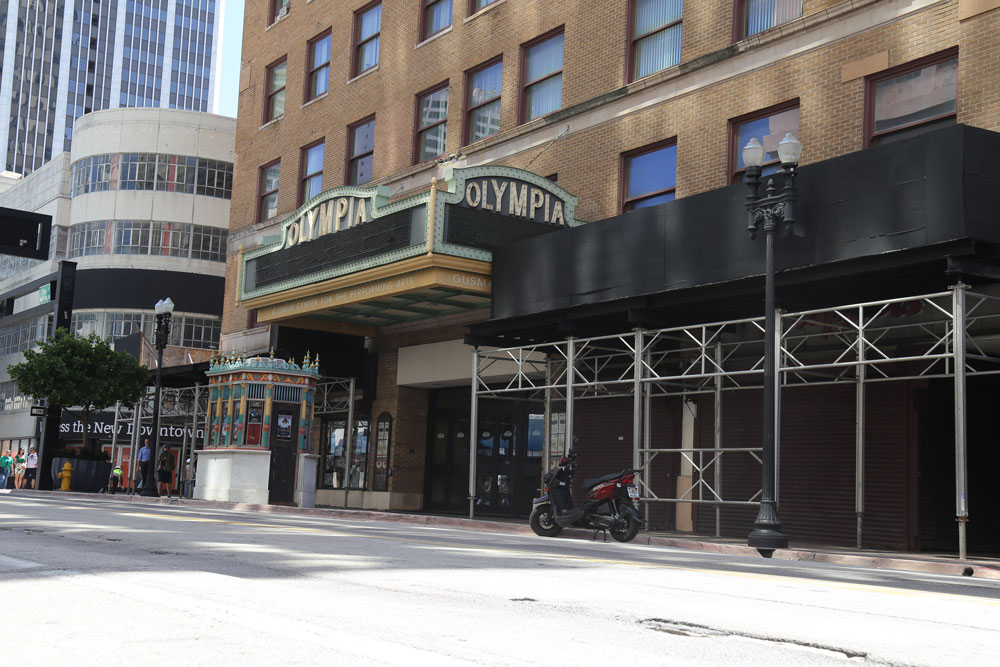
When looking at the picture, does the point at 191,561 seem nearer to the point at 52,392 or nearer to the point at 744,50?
the point at 744,50

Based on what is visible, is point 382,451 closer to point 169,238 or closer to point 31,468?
point 31,468

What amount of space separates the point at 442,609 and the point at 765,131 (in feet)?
52.1

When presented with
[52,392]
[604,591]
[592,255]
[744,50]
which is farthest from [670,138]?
[52,392]

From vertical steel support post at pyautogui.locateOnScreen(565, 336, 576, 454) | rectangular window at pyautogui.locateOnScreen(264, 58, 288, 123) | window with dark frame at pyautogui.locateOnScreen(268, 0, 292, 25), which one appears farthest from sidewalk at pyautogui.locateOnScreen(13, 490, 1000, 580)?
window with dark frame at pyautogui.locateOnScreen(268, 0, 292, 25)

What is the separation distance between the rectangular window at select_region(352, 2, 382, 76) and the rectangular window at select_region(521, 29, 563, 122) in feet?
22.2

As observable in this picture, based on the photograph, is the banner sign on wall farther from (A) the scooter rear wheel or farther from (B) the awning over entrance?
(A) the scooter rear wheel

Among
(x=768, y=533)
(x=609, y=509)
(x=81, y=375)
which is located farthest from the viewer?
(x=81, y=375)

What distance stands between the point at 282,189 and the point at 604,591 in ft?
92.2

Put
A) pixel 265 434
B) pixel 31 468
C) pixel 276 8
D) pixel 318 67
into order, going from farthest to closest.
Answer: pixel 31 468 < pixel 276 8 < pixel 318 67 < pixel 265 434

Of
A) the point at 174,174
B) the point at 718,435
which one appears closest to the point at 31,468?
the point at 174,174

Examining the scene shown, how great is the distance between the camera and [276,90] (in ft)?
120

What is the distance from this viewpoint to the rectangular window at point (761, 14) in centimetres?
2067

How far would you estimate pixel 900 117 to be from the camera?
18.6m

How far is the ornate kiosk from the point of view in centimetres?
2783
